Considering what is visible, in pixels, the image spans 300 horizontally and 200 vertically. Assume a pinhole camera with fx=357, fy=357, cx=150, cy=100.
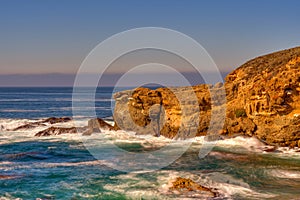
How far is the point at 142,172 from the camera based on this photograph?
25.9m

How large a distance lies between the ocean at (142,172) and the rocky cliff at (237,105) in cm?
177

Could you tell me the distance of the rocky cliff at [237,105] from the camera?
114 ft

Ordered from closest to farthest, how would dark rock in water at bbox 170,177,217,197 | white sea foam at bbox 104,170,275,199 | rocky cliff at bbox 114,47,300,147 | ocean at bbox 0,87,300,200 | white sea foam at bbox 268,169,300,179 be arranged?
white sea foam at bbox 104,170,275,199, dark rock in water at bbox 170,177,217,197, ocean at bbox 0,87,300,200, white sea foam at bbox 268,169,300,179, rocky cliff at bbox 114,47,300,147

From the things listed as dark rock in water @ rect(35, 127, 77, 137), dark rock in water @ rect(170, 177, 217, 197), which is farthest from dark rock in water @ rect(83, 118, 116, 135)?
dark rock in water @ rect(170, 177, 217, 197)

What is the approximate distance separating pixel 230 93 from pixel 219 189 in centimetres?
2192

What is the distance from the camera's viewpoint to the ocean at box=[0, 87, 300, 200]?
20875 mm

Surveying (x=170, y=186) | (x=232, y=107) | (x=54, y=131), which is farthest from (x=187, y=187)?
(x=54, y=131)

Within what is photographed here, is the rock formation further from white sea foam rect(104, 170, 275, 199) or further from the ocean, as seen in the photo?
white sea foam rect(104, 170, 275, 199)

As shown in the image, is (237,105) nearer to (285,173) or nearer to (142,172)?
(285,173)

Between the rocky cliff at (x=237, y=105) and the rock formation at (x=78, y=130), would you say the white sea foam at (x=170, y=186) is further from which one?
the rock formation at (x=78, y=130)

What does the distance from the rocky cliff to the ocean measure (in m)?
1.77

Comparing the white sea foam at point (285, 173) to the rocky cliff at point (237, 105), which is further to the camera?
the rocky cliff at point (237, 105)

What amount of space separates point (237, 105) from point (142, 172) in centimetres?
1784

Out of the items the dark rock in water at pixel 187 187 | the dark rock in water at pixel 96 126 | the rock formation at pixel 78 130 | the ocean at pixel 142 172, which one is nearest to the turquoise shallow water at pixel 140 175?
the ocean at pixel 142 172
